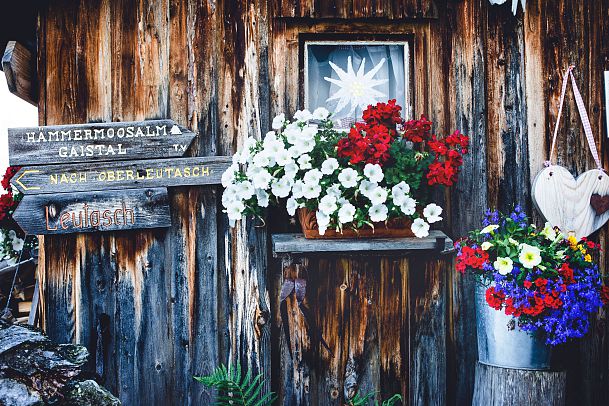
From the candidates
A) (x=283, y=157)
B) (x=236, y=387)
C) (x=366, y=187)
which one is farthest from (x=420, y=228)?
(x=236, y=387)

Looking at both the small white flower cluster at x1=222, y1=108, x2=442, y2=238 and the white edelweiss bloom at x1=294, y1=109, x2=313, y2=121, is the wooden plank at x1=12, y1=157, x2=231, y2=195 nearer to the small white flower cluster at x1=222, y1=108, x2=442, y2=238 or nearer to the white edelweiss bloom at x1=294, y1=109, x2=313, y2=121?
the small white flower cluster at x1=222, y1=108, x2=442, y2=238

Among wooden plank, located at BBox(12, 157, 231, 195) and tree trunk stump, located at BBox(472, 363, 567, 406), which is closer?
tree trunk stump, located at BBox(472, 363, 567, 406)

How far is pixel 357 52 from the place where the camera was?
3.58 meters

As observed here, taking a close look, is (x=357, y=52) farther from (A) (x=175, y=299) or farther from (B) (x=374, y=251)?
(A) (x=175, y=299)

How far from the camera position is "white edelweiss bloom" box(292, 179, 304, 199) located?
3.12 m

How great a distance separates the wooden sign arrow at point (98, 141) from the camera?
3459 millimetres

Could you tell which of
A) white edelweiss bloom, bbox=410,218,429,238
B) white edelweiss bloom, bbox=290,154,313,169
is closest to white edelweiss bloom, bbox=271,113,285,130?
white edelweiss bloom, bbox=290,154,313,169

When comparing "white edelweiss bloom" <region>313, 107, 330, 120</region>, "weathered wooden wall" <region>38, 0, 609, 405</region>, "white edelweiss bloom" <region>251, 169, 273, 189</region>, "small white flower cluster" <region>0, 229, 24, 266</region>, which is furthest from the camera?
"small white flower cluster" <region>0, 229, 24, 266</region>

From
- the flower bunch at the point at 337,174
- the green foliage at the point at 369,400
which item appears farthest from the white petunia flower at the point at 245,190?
the green foliage at the point at 369,400

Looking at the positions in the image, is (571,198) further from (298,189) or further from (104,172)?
(104,172)

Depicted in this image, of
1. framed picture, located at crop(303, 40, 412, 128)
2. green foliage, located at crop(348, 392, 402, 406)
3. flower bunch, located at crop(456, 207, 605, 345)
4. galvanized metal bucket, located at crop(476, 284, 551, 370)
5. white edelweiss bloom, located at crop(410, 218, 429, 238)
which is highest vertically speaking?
framed picture, located at crop(303, 40, 412, 128)

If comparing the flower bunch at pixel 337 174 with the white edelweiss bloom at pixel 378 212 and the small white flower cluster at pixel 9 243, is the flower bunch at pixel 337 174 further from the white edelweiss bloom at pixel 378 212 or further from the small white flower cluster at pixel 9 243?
the small white flower cluster at pixel 9 243

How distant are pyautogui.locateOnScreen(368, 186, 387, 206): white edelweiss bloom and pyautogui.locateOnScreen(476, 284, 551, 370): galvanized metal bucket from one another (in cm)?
73

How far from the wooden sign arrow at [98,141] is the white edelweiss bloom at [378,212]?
117 centimetres
